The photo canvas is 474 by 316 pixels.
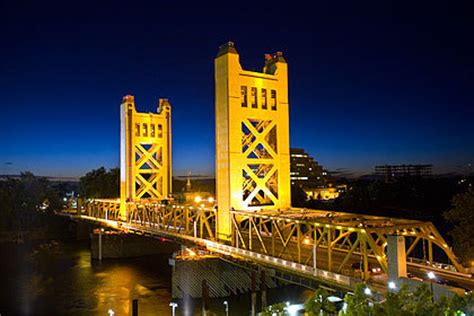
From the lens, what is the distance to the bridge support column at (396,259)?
48.8 feet

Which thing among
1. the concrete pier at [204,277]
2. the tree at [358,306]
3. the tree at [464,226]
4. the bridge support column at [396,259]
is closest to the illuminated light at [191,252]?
the concrete pier at [204,277]

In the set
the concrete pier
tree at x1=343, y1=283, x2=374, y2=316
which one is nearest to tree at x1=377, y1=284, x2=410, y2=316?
tree at x1=343, y1=283, x2=374, y2=316

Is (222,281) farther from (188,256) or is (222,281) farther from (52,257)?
(52,257)

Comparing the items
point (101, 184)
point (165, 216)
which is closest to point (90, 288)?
point (165, 216)

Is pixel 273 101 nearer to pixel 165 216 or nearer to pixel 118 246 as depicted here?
pixel 165 216

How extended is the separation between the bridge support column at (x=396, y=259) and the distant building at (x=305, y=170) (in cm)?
15570

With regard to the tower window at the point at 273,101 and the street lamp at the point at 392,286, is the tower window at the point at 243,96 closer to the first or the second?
the tower window at the point at 273,101

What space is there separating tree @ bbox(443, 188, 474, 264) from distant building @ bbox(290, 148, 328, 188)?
5571 inches

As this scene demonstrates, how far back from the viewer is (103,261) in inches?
2090

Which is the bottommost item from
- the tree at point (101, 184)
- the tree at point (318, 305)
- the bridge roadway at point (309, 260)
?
the bridge roadway at point (309, 260)

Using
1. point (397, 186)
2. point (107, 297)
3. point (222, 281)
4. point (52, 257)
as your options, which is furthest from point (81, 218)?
point (397, 186)

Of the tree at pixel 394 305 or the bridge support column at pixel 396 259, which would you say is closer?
the tree at pixel 394 305

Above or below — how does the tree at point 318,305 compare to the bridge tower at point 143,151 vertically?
below

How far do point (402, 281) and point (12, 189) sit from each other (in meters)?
80.0
